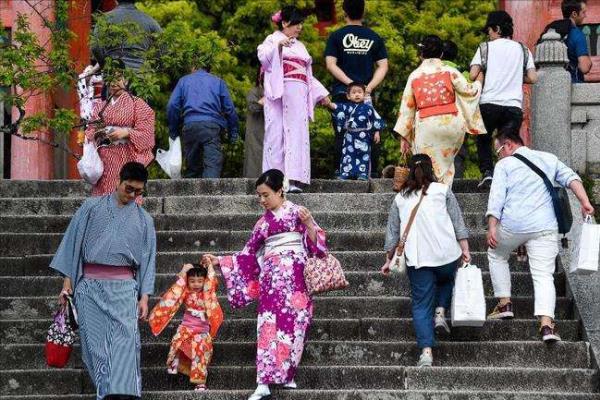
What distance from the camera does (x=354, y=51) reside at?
628 inches

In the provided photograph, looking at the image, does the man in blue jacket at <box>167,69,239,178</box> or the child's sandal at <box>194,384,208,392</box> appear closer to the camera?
the child's sandal at <box>194,384,208,392</box>

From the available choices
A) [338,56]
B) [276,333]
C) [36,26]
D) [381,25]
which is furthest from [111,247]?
[381,25]

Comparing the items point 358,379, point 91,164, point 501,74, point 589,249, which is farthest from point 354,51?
point 358,379

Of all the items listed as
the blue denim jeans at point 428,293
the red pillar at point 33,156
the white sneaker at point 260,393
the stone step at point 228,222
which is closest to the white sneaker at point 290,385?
the white sneaker at point 260,393

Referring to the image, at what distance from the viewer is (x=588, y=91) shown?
15164mm

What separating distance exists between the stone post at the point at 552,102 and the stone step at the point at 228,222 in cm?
114

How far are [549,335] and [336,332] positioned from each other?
1.65m

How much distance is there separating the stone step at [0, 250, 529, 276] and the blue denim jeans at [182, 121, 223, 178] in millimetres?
2676

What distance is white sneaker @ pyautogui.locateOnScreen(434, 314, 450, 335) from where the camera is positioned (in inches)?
491

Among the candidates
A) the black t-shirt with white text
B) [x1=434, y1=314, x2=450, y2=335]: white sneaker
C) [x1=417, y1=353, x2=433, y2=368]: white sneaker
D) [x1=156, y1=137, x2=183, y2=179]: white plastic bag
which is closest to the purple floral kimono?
[x1=417, y1=353, x2=433, y2=368]: white sneaker

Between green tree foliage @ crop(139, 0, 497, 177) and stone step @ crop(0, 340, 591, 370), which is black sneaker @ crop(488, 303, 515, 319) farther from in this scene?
green tree foliage @ crop(139, 0, 497, 177)

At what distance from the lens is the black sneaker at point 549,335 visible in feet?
40.3

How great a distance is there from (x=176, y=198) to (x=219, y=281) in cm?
162

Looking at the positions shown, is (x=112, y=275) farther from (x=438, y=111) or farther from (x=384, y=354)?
(x=438, y=111)
